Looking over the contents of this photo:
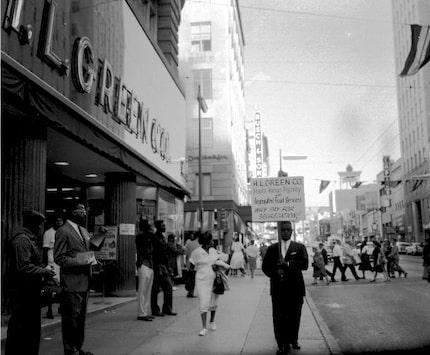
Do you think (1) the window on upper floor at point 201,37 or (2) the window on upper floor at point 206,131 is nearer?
(2) the window on upper floor at point 206,131

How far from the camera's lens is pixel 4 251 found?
7645mm

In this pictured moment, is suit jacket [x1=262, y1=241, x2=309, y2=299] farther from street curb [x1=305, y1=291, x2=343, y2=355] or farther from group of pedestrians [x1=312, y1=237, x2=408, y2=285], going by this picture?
group of pedestrians [x1=312, y1=237, x2=408, y2=285]

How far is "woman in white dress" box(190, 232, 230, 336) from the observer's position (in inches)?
328

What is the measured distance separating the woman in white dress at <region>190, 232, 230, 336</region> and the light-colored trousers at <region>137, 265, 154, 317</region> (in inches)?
55.0

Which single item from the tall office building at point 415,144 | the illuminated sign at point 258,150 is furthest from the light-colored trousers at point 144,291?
the illuminated sign at point 258,150

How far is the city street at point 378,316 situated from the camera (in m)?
7.54

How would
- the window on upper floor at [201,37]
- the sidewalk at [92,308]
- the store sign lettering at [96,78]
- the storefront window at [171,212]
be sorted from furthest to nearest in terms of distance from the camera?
the window on upper floor at [201,37] → the storefront window at [171,212] → the sidewalk at [92,308] → the store sign lettering at [96,78]

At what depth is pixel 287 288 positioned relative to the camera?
6.96m

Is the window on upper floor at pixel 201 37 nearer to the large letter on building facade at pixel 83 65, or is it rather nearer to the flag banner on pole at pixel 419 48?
the flag banner on pole at pixel 419 48

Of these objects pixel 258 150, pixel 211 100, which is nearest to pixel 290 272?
pixel 211 100

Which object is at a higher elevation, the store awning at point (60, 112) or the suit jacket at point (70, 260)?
the store awning at point (60, 112)

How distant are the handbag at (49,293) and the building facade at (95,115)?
2221 mm

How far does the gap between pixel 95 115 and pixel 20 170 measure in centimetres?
295

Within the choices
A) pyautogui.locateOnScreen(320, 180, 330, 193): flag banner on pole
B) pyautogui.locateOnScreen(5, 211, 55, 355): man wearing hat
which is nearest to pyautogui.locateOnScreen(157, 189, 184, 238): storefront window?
pyautogui.locateOnScreen(5, 211, 55, 355): man wearing hat
